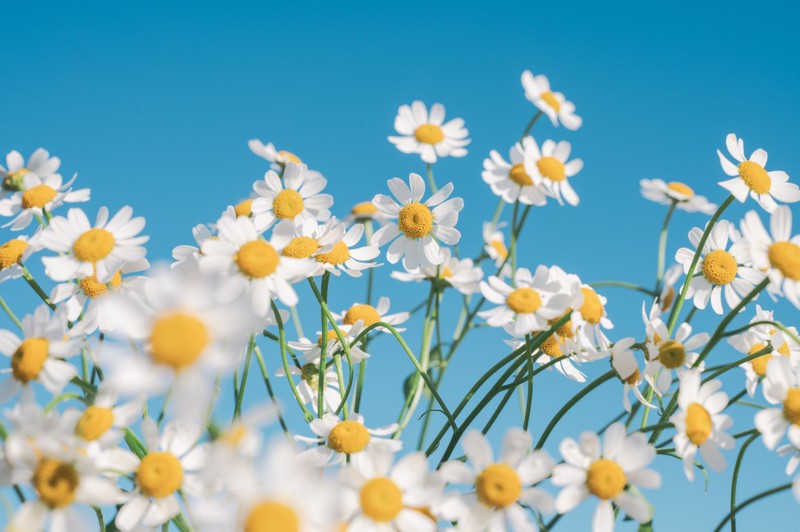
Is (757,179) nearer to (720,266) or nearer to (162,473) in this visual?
(720,266)

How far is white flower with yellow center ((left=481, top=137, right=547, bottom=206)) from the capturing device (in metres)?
1.35

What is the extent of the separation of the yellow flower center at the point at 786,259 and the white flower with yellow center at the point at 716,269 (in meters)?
0.24

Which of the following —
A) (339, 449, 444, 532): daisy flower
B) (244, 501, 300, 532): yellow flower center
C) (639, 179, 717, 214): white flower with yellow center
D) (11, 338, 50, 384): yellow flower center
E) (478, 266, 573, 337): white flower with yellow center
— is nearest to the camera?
(244, 501, 300, 532): yellow flower center

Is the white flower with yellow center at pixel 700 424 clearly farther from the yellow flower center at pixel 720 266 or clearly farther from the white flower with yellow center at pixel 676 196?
the white flower with yellow center at pixel 676 196

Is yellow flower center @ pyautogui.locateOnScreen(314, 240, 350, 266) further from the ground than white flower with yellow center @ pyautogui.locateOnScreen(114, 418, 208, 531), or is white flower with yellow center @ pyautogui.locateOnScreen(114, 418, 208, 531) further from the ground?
yellow flower center @ pyautogui.locateOnScreen(314, 240, 350, 266)

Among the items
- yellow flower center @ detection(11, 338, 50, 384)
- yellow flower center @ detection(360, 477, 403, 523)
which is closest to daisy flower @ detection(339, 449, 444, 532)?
yellow flower center @ detection(360, 477, 403, 523)

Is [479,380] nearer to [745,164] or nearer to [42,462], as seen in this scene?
[42,462]

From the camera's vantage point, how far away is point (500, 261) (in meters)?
1.83

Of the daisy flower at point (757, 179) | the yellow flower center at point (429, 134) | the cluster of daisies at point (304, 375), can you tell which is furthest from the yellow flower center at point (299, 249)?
the yellow flower center at point (429, 134)

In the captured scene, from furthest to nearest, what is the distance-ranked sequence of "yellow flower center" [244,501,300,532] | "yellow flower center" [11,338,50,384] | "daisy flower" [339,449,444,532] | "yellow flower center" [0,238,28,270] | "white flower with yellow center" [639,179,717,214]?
"white flower with yellow center" [639,179,717,214], "yellow flower center" [0,238,28,270], "yellow flower center" [11,338,50,384], "daisy flower" [339,449,444,532], "yellow flower center" [244,501,300,532]

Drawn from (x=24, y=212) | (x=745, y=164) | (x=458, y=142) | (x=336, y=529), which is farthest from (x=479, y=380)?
(x=458, y=142)

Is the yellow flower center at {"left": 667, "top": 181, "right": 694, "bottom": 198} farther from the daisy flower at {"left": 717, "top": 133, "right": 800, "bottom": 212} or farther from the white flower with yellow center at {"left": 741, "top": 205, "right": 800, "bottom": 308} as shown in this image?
the white flower with yellow center at {"left": 741, "top": 205, "right": 800, "bottom": 308}

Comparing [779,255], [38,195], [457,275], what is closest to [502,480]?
[457,275]

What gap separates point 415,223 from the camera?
125 cm
